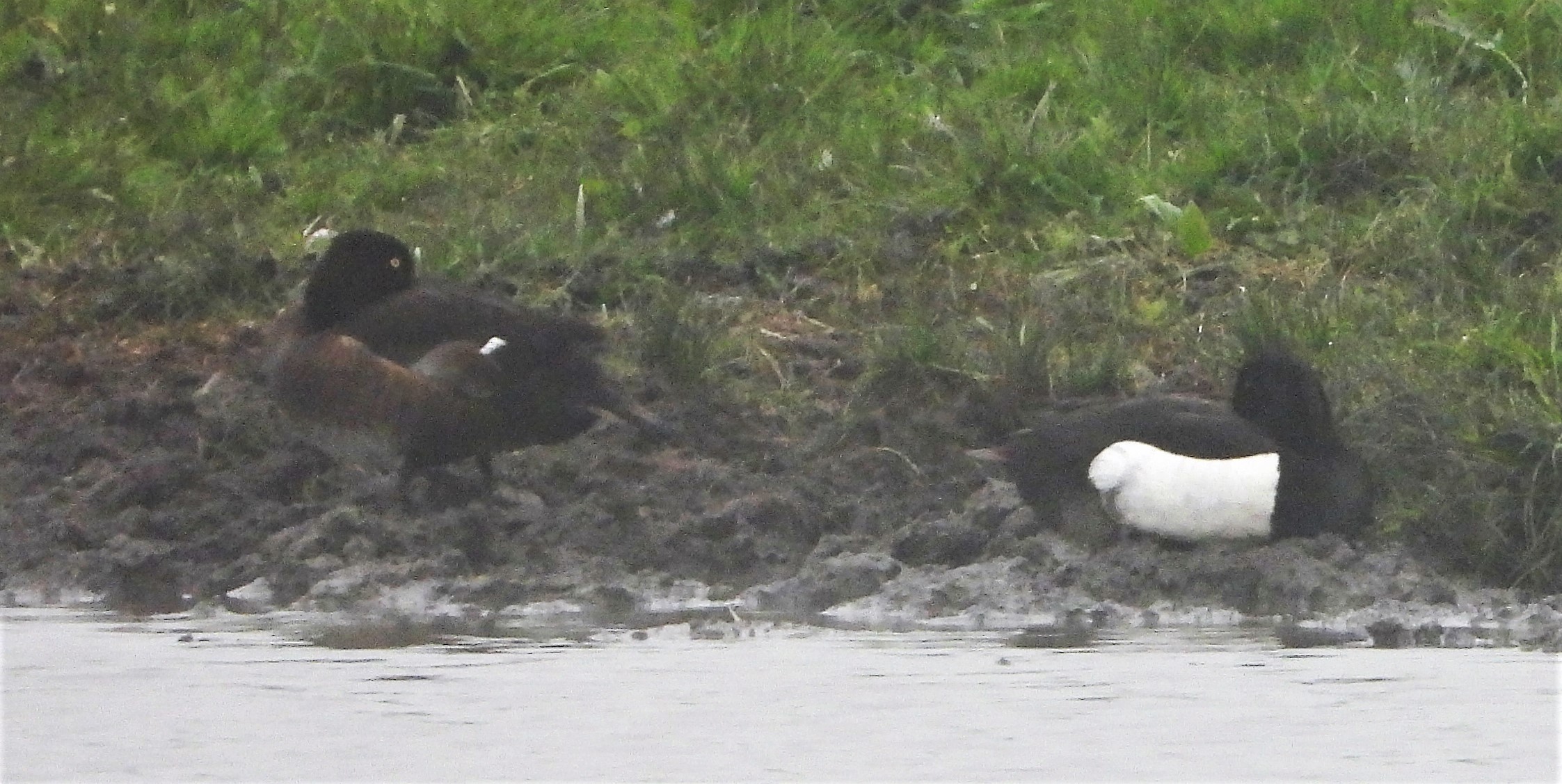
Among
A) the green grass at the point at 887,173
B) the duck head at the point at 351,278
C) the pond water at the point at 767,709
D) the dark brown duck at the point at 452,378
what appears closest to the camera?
the pond water at the point at 767,709

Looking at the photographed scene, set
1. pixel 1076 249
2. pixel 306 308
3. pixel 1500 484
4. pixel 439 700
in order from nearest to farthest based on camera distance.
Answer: pixel 439 700 < pixel 1500 484 < pixel 306 308 < pixel 1076 249

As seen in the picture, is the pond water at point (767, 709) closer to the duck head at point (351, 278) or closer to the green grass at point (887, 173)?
the green grass at point (887, 173)

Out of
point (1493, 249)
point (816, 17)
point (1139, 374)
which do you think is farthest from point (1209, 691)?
point (816, 17)

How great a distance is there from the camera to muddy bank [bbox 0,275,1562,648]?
23.4 feet

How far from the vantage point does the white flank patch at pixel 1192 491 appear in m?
7.23

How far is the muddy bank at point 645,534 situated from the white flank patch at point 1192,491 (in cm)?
6

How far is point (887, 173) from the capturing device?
31.2 ft

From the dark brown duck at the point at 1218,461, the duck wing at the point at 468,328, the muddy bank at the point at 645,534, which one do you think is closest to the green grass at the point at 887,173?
the dark brown duck at the point at 1218,461

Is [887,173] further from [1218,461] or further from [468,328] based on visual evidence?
[1218,461]

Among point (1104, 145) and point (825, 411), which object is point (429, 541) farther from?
point (1104, 145)

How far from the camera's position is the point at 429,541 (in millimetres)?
7629

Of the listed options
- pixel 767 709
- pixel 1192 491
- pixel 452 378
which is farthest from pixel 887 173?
pixel 767 709

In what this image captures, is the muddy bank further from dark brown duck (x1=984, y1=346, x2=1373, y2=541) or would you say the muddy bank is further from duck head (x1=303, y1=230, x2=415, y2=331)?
duck head (x1=303, y1=230, x2=415, y2=331)

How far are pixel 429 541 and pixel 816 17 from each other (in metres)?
3.53
